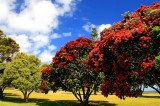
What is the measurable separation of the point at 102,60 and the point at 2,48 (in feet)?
206

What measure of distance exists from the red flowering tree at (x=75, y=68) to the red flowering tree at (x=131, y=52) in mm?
18189

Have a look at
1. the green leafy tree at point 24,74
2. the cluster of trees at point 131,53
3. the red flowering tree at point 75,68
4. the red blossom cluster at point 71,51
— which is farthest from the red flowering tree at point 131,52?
the green leafy tree at point 24,74

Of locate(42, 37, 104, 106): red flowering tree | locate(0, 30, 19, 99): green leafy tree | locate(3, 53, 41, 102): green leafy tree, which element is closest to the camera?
locate(42, 37, 104, 106): red flowering tree

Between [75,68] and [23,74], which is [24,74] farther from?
[75,68]

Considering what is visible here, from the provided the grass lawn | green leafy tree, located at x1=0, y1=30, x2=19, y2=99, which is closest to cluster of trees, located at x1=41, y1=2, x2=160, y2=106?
the grass lawn

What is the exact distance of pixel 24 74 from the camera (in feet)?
193

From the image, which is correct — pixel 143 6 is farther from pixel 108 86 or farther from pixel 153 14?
pixel 108 86

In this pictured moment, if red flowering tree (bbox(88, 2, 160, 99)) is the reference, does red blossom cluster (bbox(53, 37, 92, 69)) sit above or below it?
above

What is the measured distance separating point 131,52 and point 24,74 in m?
37.4

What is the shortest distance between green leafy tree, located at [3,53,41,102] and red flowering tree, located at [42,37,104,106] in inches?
361

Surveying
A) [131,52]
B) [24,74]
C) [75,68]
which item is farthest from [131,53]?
[24,74]

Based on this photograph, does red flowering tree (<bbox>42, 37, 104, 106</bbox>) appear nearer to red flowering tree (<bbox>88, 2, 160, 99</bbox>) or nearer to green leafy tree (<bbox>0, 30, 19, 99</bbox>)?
red flowering tree (<bbox>88, 2, 160, 99</bbox>)

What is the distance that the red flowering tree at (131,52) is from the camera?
923 inches

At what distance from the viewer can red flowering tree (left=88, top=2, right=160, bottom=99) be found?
76.9 feet
